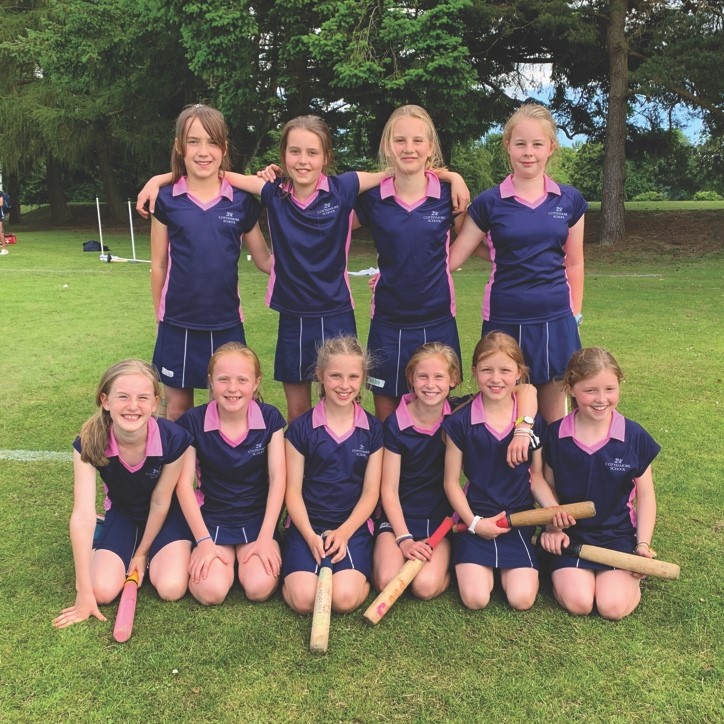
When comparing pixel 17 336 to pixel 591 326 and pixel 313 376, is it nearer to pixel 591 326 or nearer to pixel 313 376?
pixel 313 376

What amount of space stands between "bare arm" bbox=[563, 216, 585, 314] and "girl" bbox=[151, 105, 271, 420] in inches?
65.7

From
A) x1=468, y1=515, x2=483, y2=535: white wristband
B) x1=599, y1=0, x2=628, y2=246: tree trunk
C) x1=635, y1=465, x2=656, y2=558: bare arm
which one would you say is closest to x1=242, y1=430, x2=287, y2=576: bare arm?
x1=468, y1=515, x2=483, y2=535: white wristband

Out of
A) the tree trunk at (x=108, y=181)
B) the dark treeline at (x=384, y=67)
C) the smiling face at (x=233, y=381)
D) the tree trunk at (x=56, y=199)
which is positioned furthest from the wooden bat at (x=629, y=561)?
the tree trunk at (x=56, y=199)

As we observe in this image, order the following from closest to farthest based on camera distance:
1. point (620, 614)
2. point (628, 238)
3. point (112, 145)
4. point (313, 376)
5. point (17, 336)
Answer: point (620, 614) < point (313, 376) < point (17, 336) < point (628, 238) < point (112, 145)

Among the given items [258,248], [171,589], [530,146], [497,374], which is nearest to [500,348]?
[497,374]

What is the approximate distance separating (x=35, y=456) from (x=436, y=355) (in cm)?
285

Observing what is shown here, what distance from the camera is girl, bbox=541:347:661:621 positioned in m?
3.02

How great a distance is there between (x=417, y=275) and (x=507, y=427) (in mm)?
921

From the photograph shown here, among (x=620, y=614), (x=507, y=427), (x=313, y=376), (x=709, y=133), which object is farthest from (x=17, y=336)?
(x=709, y=133)

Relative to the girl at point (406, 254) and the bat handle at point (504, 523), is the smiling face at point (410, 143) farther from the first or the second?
the bat handle at point (504, 523)

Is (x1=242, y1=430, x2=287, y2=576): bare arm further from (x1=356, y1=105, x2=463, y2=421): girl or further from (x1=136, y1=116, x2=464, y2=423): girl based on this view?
(x1=356, y1=105, x2=463, y2=421): girl

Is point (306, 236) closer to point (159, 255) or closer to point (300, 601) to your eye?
point (159, 255)

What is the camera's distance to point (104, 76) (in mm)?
20609

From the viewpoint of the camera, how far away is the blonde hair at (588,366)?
3039 millimetres
